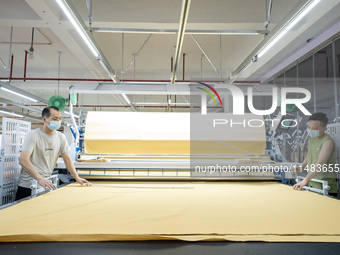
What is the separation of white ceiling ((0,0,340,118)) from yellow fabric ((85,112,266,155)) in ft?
4.26

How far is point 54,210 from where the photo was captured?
1370mm

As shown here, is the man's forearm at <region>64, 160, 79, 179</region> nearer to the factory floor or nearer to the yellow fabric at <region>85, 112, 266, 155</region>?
the yellow fabric at <region>85, 112, 266, 155</region>

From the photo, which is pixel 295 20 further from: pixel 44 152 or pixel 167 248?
pixel 44 152

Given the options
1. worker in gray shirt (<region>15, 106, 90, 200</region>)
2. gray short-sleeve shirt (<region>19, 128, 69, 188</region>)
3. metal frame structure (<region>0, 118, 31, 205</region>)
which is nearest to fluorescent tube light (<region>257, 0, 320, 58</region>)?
worker in gray shirt (<region>15, 106, 90, 200</region>)

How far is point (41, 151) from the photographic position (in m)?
2.38

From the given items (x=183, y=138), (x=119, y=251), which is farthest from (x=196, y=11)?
(x=119, y=251)

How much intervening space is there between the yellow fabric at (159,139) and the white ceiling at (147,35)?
1.30 m

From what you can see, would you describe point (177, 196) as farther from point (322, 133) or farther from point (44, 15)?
point (44, 15)

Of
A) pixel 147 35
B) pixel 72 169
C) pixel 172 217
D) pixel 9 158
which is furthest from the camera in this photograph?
pixel 147 35

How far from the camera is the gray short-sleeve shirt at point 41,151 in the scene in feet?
7.58

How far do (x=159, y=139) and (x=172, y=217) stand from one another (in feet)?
5.00

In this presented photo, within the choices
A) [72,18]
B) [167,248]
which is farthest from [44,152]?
[167,248]

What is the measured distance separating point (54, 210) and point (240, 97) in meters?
2.51

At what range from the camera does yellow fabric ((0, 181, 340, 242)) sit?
1.01 meters
